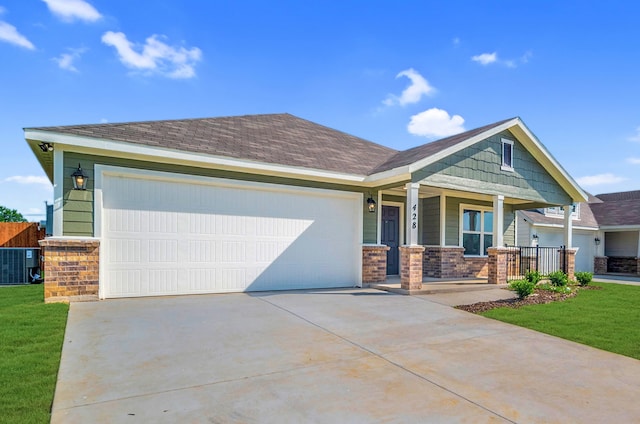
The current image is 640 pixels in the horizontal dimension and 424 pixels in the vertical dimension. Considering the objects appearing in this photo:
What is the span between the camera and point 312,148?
1079cm

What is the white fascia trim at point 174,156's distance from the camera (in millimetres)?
6746

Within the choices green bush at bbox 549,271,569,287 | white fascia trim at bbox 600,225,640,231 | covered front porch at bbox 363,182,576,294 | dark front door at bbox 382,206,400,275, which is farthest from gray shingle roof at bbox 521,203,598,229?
dark front door at bbox 382,206,400,275

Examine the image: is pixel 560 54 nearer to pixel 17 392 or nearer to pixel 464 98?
pixel 464 98

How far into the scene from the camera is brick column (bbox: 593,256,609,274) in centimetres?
1969

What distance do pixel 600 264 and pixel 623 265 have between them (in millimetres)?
1090

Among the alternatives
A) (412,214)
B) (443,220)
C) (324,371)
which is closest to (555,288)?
(443,220)

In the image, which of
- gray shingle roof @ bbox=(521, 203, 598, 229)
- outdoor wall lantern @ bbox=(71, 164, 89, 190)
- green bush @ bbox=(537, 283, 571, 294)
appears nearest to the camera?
outdoor wall lantern @ bbox=(71, 164, 89, 190)

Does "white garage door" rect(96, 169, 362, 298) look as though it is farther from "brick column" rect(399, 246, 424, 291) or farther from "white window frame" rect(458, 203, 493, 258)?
"white window frame" rect(458, 203, 493, 258)

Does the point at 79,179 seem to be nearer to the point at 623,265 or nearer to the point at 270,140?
the point at 270,140

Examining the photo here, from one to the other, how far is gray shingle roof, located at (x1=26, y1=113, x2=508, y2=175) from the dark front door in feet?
5.33

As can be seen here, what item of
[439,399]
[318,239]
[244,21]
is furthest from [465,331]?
[244,21]

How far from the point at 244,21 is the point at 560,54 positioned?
9.64 meters

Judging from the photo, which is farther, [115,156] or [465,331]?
[115,156]

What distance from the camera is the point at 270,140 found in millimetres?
10328
